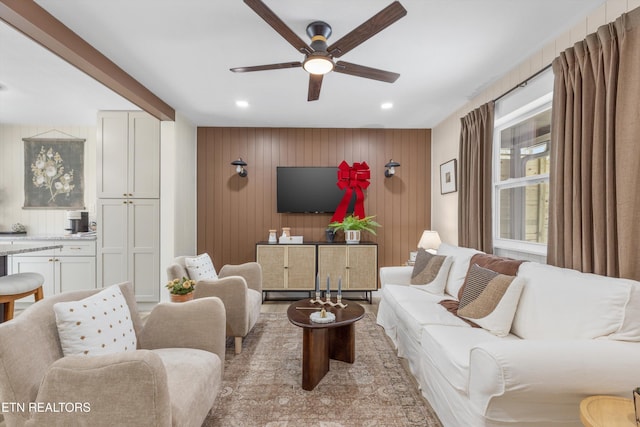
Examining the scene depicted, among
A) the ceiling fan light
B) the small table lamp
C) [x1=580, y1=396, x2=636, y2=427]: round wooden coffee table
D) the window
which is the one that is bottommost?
[x1=580, y1=396, x2=636, y2=427]: round wooden coffee table

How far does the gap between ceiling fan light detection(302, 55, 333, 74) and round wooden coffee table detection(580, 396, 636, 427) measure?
2177 mm

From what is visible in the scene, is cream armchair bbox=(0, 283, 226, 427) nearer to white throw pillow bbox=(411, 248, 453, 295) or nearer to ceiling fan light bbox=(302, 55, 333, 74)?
ceiling fan light bbox=(302, 55, 333, 74)

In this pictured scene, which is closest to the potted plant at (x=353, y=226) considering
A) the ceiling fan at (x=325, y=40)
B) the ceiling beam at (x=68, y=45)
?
the ceiling fan at (x=325, y=40)

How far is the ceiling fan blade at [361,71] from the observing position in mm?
2096

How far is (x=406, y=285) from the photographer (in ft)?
10.6

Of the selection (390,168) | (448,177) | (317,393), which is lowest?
(317,393)

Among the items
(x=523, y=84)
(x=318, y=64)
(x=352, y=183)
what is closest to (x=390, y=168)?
(x=352, y=183)

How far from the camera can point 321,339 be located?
85.4 inches

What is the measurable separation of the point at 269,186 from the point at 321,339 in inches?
111

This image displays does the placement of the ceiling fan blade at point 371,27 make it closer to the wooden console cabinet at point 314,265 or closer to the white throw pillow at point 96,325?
the white throw pillow at point 96,325

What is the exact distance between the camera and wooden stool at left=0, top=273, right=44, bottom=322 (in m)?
2.29

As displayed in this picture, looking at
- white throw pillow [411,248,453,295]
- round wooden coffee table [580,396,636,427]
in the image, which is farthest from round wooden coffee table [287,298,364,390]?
round wooden coffee table [580,396,636,427]

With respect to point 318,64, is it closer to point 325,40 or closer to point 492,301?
point 325,40

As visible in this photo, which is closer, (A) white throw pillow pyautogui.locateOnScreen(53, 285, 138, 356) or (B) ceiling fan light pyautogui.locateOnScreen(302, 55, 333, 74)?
(A) white throw pillow pyautogui.locateOnScreen(53, 285, 138, 356)
